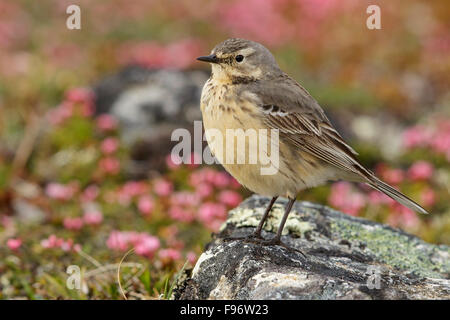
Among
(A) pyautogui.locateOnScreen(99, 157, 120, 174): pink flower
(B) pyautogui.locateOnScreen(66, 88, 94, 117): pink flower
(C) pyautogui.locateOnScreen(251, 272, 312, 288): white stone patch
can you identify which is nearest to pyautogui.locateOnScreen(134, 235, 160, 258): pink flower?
(C) pyautogui.locateOnScreen(251, 272, 312, 288): white stone patch

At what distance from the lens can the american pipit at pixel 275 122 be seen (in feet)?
17.3

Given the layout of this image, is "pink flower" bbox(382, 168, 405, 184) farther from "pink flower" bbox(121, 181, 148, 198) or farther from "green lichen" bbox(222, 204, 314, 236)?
"pink flower" bbox(121, 181, 148, 198)

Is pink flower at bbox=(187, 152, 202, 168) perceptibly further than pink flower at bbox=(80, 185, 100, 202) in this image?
Yes

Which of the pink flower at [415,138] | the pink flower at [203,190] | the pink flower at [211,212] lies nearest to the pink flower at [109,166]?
the pink flower at [203,190]

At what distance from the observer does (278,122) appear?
17.9ft

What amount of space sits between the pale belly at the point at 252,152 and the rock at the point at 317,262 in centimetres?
54

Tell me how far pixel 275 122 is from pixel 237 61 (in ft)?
2.40

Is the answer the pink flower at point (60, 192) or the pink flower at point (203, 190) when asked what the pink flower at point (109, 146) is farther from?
the pink flower at point (203, 190)

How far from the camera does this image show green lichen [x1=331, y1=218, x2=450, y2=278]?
5543 millimetres

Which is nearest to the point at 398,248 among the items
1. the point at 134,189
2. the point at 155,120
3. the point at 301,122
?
the point at 301,122

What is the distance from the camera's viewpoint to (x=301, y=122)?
5.68m

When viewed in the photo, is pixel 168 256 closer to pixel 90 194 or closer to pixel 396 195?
pixel 396 195
